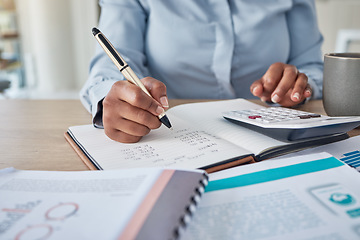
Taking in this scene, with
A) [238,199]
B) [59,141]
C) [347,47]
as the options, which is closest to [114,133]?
[59,141]

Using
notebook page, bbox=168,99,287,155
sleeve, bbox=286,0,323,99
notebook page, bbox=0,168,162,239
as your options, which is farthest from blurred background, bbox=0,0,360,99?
notebook page, bbox=0,168,162,239

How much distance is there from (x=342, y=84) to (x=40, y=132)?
0.47 meters

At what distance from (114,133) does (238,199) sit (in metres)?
0.21

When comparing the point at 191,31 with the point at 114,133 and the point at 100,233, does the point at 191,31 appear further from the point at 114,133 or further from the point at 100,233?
the point at 100,233

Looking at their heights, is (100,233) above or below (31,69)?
above

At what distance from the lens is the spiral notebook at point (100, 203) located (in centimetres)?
21

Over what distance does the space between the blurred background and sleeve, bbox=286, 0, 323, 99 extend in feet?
6.26

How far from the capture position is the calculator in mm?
361

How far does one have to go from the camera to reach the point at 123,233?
0.66 feet

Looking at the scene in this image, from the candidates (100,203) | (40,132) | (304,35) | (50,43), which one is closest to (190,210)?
(100,203)

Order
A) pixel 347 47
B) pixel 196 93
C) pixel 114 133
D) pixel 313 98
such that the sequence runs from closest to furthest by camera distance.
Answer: pixel 114 133, pixel 313 98, pixel 196 93, pixel 347 47

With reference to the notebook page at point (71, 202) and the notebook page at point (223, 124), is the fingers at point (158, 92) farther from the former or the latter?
the notebook page at point (71, 202)

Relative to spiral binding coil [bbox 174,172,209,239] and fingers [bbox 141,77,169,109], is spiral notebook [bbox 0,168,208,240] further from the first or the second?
fingers [bbox 141,77,169,109]

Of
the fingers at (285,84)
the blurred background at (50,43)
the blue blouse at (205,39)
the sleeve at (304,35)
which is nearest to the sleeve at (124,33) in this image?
the blue blouse at (205,39)
